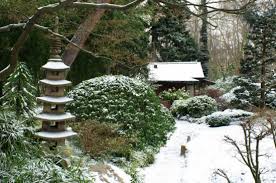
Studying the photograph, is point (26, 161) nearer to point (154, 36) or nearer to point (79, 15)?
point (79, 15)

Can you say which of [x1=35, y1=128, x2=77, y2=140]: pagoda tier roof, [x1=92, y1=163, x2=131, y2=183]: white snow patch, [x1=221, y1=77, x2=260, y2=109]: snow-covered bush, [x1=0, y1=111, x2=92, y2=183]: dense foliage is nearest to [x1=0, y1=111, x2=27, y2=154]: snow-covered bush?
[x1=0, y1=111, x2=92, y2=183]: dense foliage

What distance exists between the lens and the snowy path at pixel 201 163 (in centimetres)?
962

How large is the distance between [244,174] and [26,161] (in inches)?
263

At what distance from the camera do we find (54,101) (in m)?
7.27

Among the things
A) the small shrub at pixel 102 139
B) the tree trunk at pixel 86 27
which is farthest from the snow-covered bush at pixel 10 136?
the tree trunk at pixel 86 27

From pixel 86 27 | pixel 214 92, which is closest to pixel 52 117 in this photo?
pixel 86 27

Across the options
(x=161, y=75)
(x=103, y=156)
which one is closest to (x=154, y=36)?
(x=161, y=75)

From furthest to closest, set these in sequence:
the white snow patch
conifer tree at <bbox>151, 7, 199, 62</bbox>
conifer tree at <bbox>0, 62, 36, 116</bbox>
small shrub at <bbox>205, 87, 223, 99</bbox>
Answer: conifer tree at <bbox>151, 7, 199, 62</bbox> → small shrub at <bbox>205, 87, 223, 99</bbox> → the white snow patch → conifer tree at <bbox>0, 62, 36, 116</bbox>

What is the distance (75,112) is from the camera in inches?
462

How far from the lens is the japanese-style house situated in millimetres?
27500

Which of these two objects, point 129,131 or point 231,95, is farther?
point 231,95

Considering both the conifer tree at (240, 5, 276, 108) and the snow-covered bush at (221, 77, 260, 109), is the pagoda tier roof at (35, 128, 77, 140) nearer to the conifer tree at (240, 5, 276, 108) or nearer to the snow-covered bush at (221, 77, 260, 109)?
the conifer tree at (240, 5, 276, 108)

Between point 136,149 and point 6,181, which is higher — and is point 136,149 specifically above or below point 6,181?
below

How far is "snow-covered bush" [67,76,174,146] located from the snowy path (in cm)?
87
